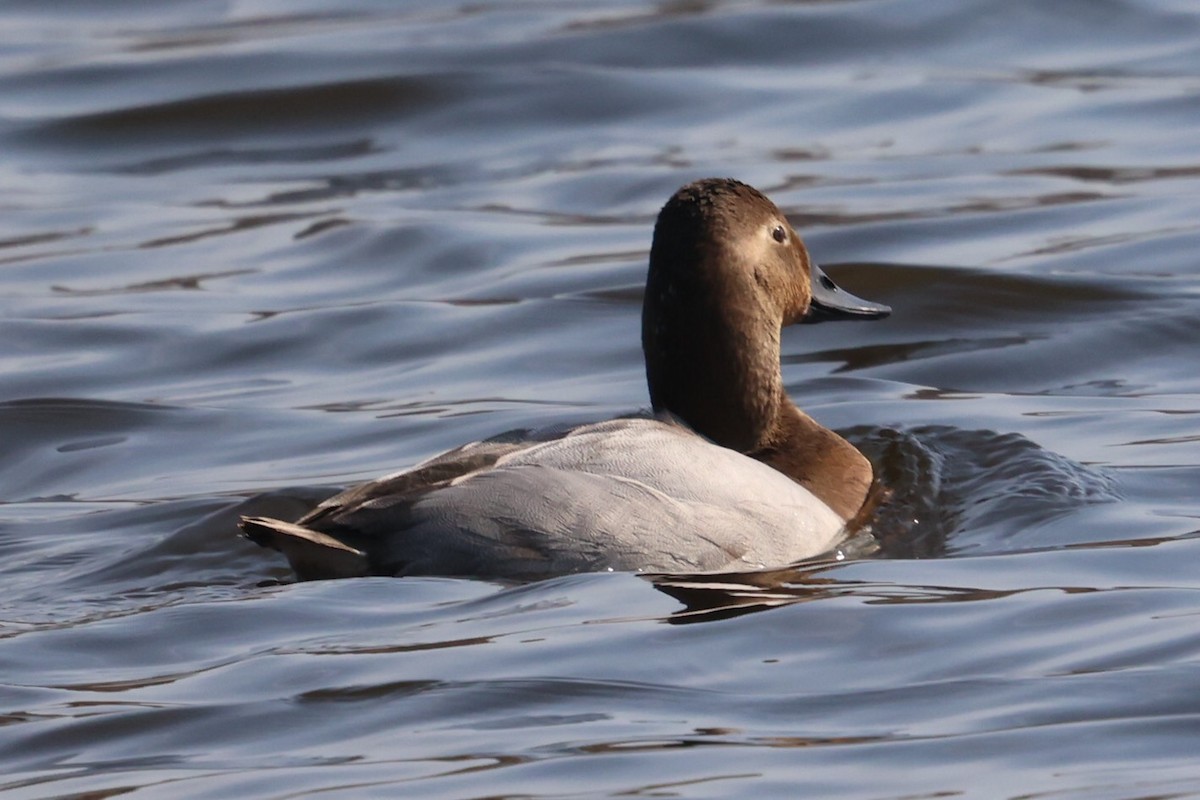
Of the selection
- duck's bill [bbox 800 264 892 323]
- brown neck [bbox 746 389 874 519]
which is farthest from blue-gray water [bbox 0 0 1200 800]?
duck's bill [bbox 800 264 892 323]

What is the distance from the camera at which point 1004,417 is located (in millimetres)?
7902

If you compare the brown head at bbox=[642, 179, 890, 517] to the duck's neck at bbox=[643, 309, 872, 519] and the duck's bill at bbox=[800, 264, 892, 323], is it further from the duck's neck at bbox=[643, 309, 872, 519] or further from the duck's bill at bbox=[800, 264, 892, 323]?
the duck's bill at bbox=[800, 264, 892, 323]

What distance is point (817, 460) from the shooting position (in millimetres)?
6738

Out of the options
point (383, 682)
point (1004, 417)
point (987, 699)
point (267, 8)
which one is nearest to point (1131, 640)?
point (987, 699)

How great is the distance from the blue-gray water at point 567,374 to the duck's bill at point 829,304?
532mm

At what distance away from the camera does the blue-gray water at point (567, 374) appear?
4598 mm

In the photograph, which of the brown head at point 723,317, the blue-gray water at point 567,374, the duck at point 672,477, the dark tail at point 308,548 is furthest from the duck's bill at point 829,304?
the dark tail at point 308,548

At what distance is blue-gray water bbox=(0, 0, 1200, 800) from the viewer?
460cm

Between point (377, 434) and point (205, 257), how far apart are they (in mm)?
3338

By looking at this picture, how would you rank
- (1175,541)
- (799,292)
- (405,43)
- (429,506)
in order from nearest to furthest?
(429,506) < (1175,541) < (799,292) < (405,43)

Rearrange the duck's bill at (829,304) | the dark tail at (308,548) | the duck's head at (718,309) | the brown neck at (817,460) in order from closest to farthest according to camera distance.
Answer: the dark tail at (308,548), the duck's head at (718,309), the brown neck at (817,460), the duck's bill at (829,304)

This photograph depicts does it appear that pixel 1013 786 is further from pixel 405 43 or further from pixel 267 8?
pixel 267 8

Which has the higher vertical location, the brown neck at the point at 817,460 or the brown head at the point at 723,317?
the brown head at the point at 723,317

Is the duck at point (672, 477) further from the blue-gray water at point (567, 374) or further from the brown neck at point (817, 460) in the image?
the blue-gray water at point (567, 374)
